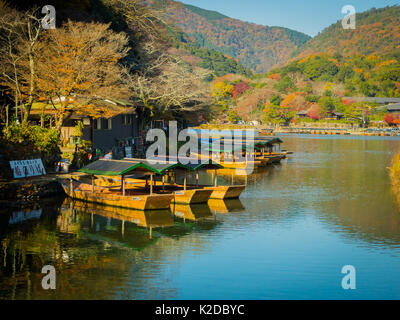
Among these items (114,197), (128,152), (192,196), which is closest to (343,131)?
(128,152)

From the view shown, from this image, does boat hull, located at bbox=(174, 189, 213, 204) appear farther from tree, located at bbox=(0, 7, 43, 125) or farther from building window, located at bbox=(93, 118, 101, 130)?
building window, located at bbox=(93, 118, 101, 130)

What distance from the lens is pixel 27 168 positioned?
27.3 meters

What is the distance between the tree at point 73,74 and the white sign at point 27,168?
17.4 feet

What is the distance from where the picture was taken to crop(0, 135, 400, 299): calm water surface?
48.3 ft

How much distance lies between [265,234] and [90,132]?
2004 centimetres

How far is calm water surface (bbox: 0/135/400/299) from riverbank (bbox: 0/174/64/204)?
1.01m

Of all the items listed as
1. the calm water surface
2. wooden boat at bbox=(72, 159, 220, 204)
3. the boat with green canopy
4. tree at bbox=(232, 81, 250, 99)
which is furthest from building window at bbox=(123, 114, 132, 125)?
tree at bbox=(232, 81, 250, 99)

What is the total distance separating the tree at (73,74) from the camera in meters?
33.0

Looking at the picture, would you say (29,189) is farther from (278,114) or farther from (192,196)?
(278,114)

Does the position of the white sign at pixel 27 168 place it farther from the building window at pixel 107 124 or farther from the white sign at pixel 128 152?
the building window at pixel 107 124

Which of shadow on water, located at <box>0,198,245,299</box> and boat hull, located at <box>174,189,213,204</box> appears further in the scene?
boat hull, located at <box>174,189,213,204</box>

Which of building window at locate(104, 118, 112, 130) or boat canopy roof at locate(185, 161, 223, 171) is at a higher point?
building window at locate(104, 118, 112, 130)

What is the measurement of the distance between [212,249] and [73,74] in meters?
19.8

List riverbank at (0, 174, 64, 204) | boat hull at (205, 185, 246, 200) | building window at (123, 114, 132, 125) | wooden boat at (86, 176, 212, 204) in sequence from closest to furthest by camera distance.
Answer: riverbank at (0, 174, 64, 204), wooden boat at (86, 176, 212, 204), boat hull at (205, 185, 246, 200), building window at (123, 114, 132, 125)
